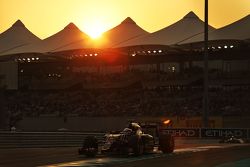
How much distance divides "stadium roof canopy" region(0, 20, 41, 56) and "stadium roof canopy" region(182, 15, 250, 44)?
91.1 ft

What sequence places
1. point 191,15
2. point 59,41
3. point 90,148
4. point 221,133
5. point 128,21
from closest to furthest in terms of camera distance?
point 90,148 → point 221,133 → point 191,15 → point 128,21 → point 59,41

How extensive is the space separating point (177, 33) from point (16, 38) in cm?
2597

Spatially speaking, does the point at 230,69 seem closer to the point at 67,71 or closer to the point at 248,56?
the point at 248,56

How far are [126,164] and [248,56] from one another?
168 ft

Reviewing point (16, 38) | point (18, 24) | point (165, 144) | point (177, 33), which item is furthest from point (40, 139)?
point (18, 24)

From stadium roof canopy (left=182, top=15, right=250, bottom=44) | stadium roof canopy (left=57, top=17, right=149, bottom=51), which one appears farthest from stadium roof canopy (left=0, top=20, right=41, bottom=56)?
stadium roof canopy (left=182, top=15, right=250, bottom=44)

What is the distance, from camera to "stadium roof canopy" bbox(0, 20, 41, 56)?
85688 mm

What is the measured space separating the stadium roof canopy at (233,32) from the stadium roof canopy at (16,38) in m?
27.8

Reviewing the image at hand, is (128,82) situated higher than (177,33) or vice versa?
(177,33)

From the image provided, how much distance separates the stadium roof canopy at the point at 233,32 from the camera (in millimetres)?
65750

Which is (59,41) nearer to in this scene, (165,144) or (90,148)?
(165,144)

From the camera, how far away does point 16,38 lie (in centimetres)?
8725

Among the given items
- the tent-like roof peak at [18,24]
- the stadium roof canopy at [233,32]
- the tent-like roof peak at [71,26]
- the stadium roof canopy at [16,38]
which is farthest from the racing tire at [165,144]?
the tent-like roof peak at [18,24]

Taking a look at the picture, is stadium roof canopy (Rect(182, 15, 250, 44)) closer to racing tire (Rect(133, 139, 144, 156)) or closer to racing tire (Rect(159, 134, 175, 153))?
racing tire (Rect(159, 134, 175, 153))
